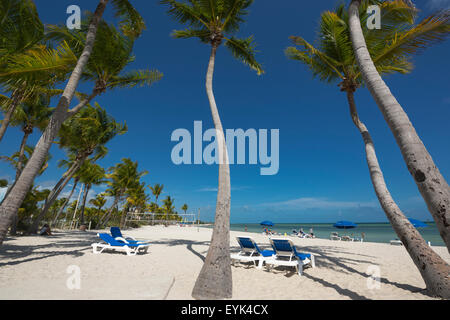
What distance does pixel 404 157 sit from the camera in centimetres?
319

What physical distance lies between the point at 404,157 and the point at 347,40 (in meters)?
6.29

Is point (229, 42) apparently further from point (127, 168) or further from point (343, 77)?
point (127, 168)

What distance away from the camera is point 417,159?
3055 millimetres

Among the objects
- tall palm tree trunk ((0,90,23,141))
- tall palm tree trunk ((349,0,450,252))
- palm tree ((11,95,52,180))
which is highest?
palm tree ((11,95,52,180))

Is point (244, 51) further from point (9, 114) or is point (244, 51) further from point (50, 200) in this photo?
point (50, 200)

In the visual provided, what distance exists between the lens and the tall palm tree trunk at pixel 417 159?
9.17 ft

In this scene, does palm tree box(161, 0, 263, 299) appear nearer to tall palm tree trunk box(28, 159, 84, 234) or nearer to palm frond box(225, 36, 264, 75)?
palm frond box(225, 36, 264, 75)

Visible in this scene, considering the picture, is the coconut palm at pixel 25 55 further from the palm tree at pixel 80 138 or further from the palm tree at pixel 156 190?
the palm tree at pixel 156 190

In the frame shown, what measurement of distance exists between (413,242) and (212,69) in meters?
6.54

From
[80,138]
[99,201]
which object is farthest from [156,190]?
[80,138]

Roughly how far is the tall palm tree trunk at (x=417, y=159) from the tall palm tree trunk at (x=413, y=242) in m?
1.84

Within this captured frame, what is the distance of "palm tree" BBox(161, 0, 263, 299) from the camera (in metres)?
4.07

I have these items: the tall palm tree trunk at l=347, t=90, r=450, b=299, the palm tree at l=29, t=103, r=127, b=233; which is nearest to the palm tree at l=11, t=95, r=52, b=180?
the palm tree at l=29, t=103, r=127, b=233
